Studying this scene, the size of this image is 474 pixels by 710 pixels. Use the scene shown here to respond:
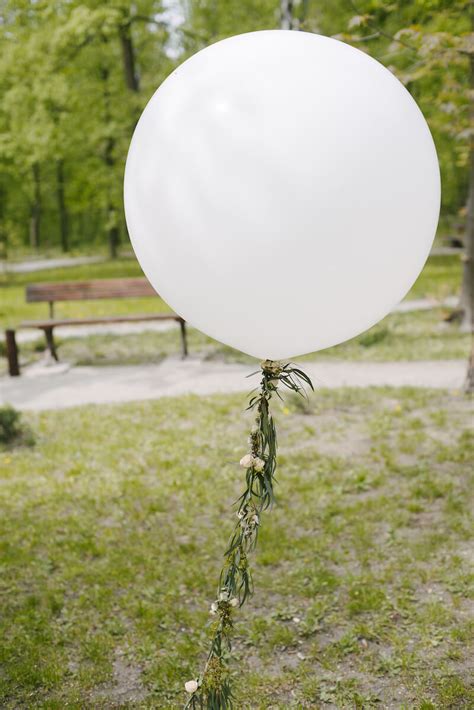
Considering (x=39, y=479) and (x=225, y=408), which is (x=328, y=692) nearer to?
(x=39, y=479)

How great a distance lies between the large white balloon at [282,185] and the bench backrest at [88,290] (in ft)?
25.9

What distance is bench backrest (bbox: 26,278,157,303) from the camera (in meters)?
9.81

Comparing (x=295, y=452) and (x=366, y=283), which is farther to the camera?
(x=295, y=452)

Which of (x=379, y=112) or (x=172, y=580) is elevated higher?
(x=379, y=112)

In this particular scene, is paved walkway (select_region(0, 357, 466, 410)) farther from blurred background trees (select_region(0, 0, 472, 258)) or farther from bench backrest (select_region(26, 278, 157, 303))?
blurred background trees (select_region(0, 0, 472, 258))

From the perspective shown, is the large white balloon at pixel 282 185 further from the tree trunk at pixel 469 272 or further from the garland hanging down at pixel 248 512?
the tree trunk at pixel 469 272

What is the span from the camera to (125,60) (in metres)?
16.7

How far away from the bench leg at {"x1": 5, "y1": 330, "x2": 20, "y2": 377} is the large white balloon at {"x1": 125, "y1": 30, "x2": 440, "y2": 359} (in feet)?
22.3

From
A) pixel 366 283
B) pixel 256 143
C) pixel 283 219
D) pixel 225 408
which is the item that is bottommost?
pixel 225 408

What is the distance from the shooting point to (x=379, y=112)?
184 centimetres

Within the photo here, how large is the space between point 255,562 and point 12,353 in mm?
5302

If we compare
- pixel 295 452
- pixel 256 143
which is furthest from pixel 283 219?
pixel 295 452

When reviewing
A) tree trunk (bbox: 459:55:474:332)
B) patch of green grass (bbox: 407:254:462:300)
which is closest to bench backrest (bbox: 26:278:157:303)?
tree trunk (bbox: 459:55:474:332)

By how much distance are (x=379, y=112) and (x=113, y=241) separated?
21.6 metres
